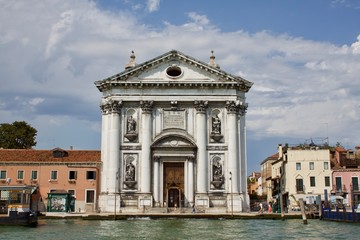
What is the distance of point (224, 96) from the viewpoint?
170 feet

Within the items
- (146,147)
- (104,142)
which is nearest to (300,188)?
(146,147)

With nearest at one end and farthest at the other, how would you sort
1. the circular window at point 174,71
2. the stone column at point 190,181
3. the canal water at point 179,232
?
1. the canal water at point 179,232
2. the stone column at point 190,181
3. the circular window at point 174,71

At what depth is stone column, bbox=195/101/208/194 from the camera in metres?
50.1

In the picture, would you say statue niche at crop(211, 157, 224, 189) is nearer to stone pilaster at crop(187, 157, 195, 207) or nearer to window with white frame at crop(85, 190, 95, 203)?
stone pilaster at crop(187, 157, 195, 207)

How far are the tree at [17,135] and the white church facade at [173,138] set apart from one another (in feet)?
63.1

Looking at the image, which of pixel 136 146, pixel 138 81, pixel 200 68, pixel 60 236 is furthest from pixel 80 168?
pixel 60 236

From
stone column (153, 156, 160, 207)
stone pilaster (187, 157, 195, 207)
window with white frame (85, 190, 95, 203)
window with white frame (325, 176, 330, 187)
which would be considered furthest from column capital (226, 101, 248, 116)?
window with white frame (85, 190, 95, 203)

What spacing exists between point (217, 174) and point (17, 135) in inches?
1112

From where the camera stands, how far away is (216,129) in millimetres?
51500

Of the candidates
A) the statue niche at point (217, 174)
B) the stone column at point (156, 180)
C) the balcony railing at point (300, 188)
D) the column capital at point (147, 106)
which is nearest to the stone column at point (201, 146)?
the statue niche at point (217, 174)

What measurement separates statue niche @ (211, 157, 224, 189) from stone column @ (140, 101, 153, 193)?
579 cm

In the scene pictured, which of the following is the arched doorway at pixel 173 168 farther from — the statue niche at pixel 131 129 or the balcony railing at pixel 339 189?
the balcony railing at pixel 339 189

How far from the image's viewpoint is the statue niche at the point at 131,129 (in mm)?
51062

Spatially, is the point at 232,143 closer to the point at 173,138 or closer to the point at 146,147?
the point at 173,138
